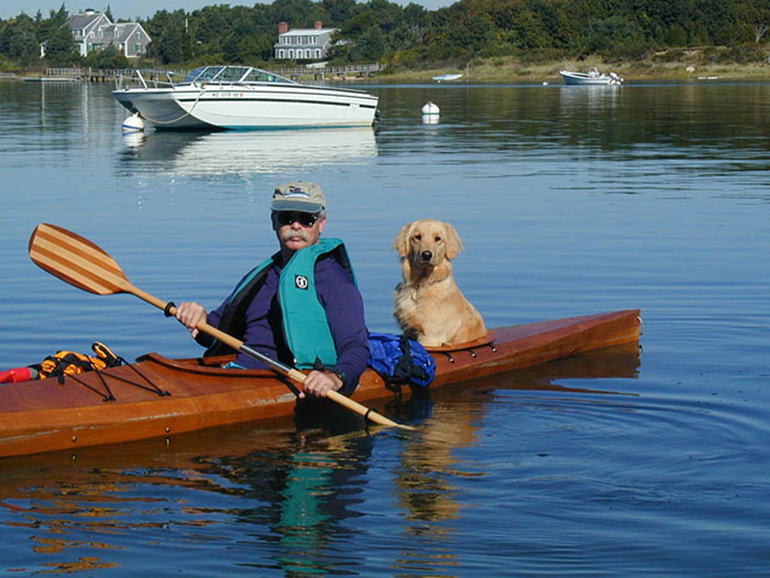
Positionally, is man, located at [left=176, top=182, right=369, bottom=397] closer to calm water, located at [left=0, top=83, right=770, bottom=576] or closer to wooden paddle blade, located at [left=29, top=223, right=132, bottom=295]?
calm water, located at [left=0, top=83, right=770, bottom=576]

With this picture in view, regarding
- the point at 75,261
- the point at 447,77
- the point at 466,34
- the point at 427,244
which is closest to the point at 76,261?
the point at 75,261

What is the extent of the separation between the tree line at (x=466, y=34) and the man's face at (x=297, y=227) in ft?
285

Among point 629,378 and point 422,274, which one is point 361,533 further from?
point 629,378

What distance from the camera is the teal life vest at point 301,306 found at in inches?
278

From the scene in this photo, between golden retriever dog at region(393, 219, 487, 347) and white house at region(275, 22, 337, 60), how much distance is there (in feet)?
427

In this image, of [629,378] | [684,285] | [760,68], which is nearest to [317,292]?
[629,378]

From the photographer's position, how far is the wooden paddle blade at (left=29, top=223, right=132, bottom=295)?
25.8 feet

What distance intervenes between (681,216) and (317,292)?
1076 centimetres

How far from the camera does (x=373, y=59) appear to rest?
121 meters

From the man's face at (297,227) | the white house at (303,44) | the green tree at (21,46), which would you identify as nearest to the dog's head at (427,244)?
the man's face at (297,227)

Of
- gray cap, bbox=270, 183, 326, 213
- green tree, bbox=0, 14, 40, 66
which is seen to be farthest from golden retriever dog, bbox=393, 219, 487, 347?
green tree, bbox=0, 14, 40, 66

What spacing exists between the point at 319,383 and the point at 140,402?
1.12 m

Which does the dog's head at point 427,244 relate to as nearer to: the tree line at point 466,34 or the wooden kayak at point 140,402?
the wooden kayak at point 140,402

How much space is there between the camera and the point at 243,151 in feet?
94.3
